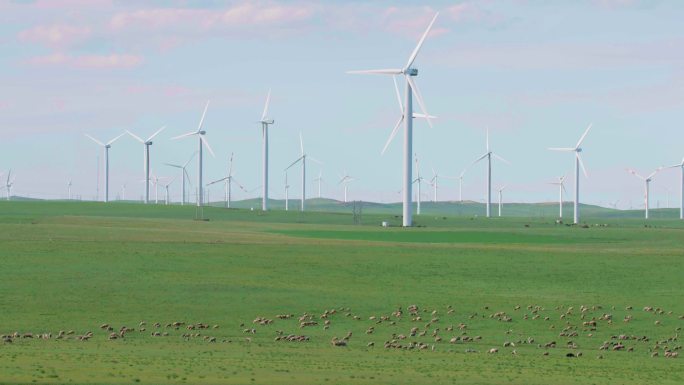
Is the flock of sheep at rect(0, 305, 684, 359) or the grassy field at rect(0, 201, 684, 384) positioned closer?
the grassy field at rect(0, 201, 684, 384)

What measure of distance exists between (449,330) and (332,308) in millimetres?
5774

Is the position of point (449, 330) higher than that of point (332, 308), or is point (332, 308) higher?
point (332, 308)

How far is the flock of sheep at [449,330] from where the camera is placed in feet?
127

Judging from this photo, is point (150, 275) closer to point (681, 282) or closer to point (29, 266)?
point (29, 266)

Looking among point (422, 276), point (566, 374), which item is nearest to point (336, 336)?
point (566, 374)

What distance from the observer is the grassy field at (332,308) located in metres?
30.8

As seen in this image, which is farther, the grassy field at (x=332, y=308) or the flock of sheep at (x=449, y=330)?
the flock of sheep at (x=449, y=330)

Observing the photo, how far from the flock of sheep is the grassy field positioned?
0.13m

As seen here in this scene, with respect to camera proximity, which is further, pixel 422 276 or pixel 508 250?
pixel 508 250

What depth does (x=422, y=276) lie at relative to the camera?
58000 millimetres

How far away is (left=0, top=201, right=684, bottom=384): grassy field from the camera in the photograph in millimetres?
30766

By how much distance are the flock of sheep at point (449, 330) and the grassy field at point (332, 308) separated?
5.0 inches

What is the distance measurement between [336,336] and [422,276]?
18.0 metres

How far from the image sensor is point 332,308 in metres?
46.6
